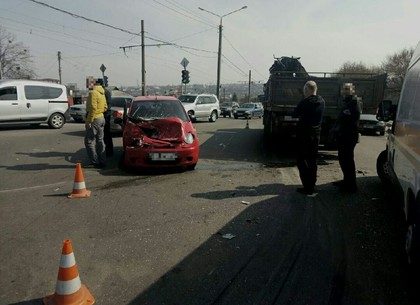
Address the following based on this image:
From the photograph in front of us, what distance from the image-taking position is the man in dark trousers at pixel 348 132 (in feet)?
20.4

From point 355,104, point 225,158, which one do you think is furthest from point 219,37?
point 355,104

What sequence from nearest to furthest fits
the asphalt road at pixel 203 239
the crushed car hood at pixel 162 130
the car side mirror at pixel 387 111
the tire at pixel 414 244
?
1. the tire at pixel 414 244
2. the asphalt road at pixel 203 239
3. the car side mirror at pixel 387 111
4. the crushed car hood at pixel 162 130

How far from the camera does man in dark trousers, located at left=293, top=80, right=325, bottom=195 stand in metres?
6.00

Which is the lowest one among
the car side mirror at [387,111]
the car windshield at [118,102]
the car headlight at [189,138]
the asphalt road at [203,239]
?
the asphalt road at [203,239]

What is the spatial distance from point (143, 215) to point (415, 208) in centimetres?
335

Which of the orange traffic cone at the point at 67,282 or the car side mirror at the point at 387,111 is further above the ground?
the car side mirror at the point at 387,111

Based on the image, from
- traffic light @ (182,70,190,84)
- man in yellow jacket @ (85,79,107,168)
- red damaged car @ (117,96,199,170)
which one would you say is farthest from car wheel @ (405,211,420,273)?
traffic light @ (182,70,190,84)

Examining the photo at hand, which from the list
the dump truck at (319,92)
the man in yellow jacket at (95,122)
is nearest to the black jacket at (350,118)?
the dump truck at (319,92)

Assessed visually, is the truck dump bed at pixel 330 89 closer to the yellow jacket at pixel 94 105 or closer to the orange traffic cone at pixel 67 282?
the yellow jacket at pixel 94 105

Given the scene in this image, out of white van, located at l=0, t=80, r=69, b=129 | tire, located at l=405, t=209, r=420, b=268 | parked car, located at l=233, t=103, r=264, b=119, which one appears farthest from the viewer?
parked car, located at l=233, t=103, r=264, b=119

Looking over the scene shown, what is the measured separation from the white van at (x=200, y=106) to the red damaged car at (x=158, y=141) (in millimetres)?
14484

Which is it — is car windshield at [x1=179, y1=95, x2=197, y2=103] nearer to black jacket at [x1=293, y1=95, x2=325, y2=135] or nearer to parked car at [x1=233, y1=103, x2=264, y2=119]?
parked car at [x1=233, y1=103, x2=264, y2=119]

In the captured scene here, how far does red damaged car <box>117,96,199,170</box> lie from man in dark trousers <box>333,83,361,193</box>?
3.00 metres

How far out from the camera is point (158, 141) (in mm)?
7543
